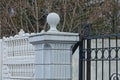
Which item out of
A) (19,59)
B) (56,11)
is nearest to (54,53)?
(19,59)

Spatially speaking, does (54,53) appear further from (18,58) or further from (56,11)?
(56,11)

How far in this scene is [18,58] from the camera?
6.51 meters

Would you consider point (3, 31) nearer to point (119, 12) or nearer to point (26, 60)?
point (119, 12)

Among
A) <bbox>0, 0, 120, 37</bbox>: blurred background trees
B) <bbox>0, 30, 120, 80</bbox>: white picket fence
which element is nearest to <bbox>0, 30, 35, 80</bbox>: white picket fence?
<bbox>0, 30, 120, 80</bbox>: white picket fence

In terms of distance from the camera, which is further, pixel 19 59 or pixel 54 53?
pixel 19 59

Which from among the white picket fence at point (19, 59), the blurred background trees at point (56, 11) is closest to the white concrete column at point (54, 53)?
the white picket fence at point (19, 59)

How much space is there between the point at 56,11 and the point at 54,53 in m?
9.49

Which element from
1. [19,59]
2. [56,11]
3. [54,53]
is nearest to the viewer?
[54,53]

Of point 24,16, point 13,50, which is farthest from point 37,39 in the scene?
point 24,16

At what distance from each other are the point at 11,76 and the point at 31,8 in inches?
286

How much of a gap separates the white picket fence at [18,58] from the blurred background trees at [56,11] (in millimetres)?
6406

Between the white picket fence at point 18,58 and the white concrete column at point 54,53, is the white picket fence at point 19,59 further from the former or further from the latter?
the white concrete column at point 54,53

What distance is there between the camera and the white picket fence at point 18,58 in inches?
236

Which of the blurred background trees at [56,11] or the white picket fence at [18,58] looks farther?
the blurred background trees at [56,11]
